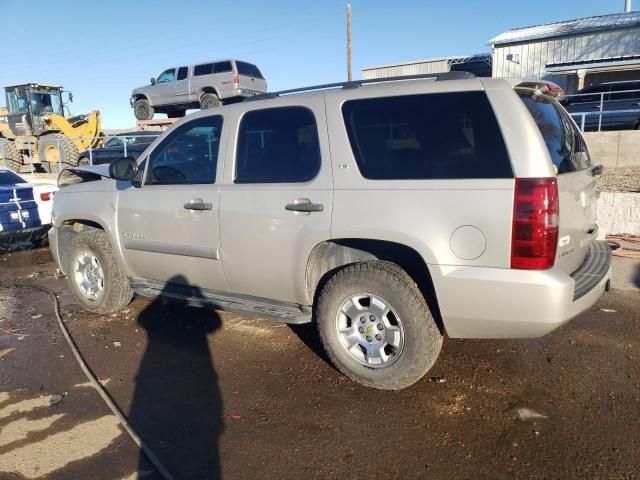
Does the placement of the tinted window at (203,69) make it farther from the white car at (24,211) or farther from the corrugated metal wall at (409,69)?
the corrugated metal wall at (409,69)

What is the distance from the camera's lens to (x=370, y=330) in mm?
3395

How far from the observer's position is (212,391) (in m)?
3.52

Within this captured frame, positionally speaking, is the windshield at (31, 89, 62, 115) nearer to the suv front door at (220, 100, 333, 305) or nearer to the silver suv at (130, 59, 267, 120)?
the silver suv at (130, 59, 267, 120)

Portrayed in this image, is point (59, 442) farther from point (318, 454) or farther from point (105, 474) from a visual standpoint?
point (318, 454)

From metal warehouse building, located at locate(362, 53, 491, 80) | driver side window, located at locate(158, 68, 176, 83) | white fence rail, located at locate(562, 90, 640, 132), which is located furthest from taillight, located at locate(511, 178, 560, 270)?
metal warehouse building, located at locate(362, 53, 491, 80)

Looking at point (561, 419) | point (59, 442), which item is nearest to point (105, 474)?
point (59, 442)

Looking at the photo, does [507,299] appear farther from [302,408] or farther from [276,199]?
[276,199]

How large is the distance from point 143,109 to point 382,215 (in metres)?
17.4

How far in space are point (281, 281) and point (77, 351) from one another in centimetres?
197

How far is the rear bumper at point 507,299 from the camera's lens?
279 centimetres

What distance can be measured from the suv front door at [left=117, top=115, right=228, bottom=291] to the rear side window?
2.29m

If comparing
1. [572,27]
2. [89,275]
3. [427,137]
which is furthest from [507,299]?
[572,27]

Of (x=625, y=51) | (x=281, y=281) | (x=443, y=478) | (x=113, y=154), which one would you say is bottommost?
(x=443, y=478)

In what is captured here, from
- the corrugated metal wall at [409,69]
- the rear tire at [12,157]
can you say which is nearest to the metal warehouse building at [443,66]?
the corrugated metal wall at [409,69]
